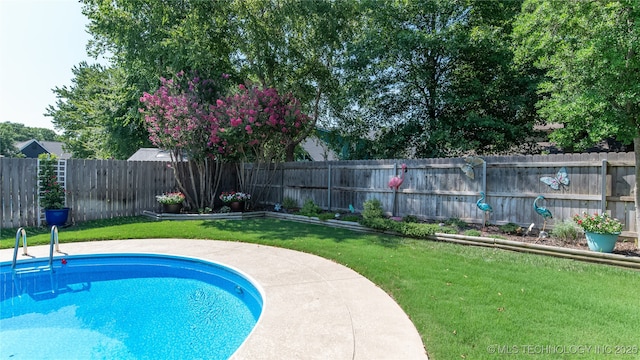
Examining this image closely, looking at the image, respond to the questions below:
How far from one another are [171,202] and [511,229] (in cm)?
950

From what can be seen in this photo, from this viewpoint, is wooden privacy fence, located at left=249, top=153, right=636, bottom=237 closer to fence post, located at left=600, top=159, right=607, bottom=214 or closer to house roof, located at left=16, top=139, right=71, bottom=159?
fence post, located at left=600, top=159, right=607, bottom=214

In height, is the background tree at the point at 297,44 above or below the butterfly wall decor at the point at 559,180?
above

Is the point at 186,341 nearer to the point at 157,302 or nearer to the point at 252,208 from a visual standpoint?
the point at 157,302

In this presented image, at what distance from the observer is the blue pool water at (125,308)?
347 centimetres

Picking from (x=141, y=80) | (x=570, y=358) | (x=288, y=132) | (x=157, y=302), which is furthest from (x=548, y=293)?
(x=141, y=80)

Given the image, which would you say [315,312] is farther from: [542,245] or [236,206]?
[236,206]

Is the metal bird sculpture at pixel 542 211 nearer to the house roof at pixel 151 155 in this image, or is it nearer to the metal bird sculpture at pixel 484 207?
the metal bird sculpture at pixel 484 207

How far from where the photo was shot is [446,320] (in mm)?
3297

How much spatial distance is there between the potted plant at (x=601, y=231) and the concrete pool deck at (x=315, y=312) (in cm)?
397

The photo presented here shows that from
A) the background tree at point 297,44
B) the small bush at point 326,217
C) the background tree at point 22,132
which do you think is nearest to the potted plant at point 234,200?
the background tree at point 297,44

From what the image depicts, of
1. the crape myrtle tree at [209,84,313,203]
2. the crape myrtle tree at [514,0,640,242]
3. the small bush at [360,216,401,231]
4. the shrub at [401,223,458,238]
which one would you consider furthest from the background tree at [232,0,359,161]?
the crape myrtle tree at [514,0,640,242]

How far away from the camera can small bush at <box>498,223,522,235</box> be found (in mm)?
6852

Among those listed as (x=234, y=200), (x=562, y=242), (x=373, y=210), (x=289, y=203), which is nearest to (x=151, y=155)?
(x=234, y=200)

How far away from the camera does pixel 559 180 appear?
652 cm
